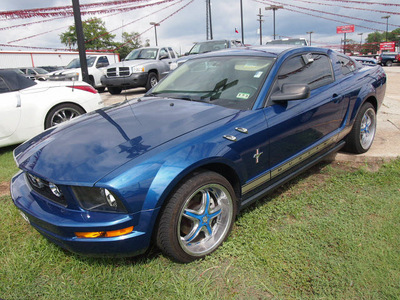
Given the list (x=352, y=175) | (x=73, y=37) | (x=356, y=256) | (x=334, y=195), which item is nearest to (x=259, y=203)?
(x=334, y=195)

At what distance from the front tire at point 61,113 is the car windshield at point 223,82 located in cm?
245

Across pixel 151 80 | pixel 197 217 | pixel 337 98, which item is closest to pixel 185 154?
pixel 197 217

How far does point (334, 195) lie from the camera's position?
10.3 feet

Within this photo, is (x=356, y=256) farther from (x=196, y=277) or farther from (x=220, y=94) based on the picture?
(x=220, y=94)

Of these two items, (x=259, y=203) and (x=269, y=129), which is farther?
(x=259, y=203)

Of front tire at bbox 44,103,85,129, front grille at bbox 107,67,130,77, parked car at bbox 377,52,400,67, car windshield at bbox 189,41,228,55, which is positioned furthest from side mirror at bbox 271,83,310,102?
parked car at bbox 377,52,400,67

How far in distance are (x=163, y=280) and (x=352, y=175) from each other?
2538 millimetres

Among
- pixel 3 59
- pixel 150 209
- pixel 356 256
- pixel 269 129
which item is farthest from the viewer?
pixel 3 59

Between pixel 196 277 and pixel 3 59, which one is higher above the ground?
pixel 3 59

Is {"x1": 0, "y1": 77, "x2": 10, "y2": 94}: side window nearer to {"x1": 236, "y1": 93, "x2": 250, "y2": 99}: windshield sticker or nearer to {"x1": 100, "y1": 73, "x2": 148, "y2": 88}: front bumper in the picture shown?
{"x1": 236, "y1": 93, "x2": 250, "y2": 99}: windshield sticker

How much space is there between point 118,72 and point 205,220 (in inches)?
359

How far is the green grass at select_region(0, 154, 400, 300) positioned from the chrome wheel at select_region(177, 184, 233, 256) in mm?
105

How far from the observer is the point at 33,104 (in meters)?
4.91

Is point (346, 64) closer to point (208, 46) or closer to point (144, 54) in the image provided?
point (208, 46)
